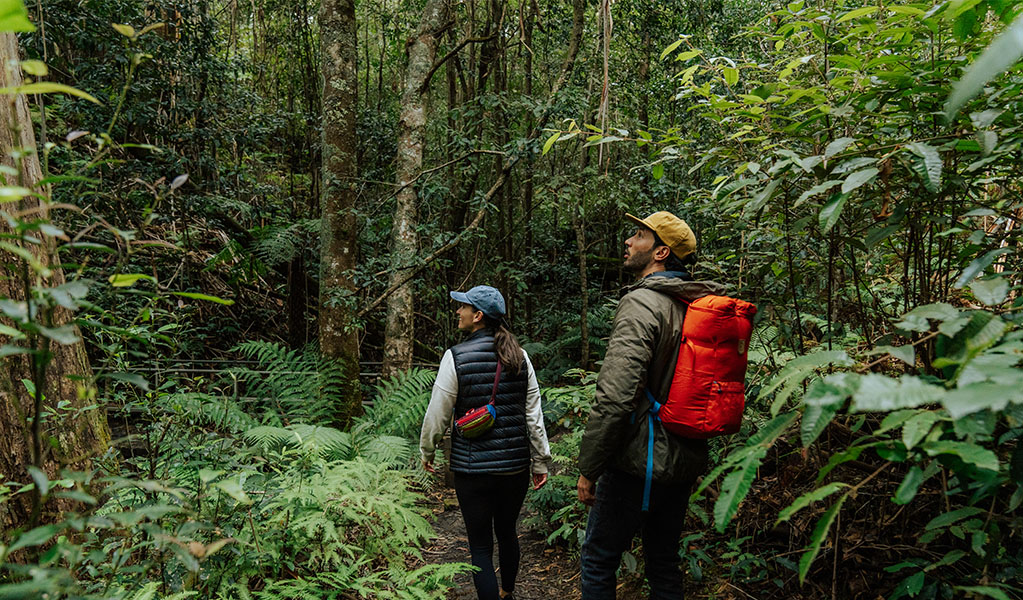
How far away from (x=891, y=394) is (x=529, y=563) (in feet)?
13.6

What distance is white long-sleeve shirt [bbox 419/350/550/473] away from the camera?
11.5 ft

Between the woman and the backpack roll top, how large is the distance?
115 centimetres

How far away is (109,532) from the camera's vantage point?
2.74 meters

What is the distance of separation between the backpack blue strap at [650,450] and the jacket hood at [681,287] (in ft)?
1.65

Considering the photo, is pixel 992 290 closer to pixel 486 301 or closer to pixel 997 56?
pixel 997 56

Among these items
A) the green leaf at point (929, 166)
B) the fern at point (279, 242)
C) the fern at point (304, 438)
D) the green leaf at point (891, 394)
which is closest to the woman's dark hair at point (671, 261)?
the green leaf at point (929, 166)

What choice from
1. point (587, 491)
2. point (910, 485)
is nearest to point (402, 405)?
point (587, 491)

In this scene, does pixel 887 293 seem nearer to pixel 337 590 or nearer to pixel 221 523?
pixel 337 590

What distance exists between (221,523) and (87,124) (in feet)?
23.2

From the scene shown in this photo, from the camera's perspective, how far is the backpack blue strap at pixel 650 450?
272cm

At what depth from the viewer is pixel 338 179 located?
6277 millimetres

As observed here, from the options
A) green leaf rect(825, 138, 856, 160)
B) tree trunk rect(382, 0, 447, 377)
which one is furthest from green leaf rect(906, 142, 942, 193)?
tree trunk rect(382, 0, 447, 377)

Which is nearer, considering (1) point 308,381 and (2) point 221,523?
(2) point 221,523

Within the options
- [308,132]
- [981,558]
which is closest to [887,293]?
[981,558]
